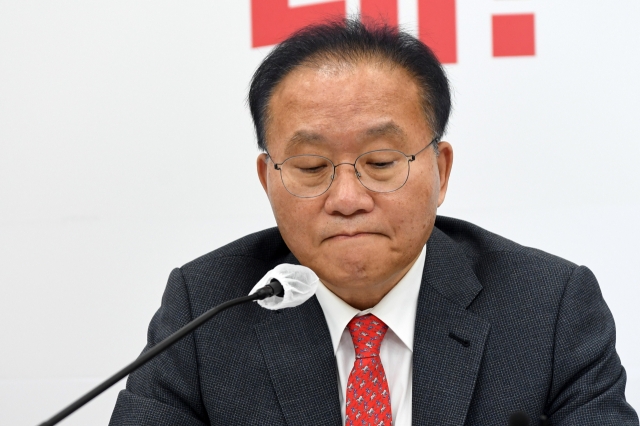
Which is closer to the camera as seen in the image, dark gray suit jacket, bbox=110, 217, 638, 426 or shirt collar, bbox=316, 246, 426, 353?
dark gray suit jacket, bbox=110, 217, 638, 426

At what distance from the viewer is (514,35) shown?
2195 millimetres

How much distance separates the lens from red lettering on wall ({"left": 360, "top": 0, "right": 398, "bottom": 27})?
2232 mm

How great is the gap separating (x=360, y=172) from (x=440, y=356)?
44 centimetres

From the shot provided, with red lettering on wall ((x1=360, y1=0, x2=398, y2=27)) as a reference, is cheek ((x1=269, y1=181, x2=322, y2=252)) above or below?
below

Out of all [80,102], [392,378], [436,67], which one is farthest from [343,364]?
[80,102]

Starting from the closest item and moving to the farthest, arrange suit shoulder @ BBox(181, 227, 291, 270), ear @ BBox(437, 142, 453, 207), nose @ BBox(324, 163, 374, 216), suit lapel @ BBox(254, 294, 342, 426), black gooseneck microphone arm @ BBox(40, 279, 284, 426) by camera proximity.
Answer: black gooseneck microphone arm @ BBox(40, 279, 284, 426) → nose @ BBox(324, 163, 374, 216) → suit lapel @ BBox(254, 294, 342, 426) → ear @ BBox(437, 142, 453, 207) → suit shoulder @ BBox(181, 227, 291, 270)

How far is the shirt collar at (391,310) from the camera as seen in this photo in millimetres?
1664

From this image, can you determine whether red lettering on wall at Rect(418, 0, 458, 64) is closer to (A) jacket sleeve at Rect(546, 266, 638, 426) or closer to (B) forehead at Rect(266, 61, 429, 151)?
(B) forehead at Rect(266, 61, 429, 151)

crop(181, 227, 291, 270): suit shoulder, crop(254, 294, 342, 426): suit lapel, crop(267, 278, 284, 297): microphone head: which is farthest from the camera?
crop(181, 227, 291, 270): suit shoulder

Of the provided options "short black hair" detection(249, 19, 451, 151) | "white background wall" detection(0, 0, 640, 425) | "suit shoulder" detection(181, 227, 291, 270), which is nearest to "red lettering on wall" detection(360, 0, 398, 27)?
"white background wall" detection(0, 0, 640, 425)

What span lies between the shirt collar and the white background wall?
2.01 ft

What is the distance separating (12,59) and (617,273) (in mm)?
2018

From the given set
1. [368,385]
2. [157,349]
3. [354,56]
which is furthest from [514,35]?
[157,349]

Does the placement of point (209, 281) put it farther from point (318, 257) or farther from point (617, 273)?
point (617, 273)
